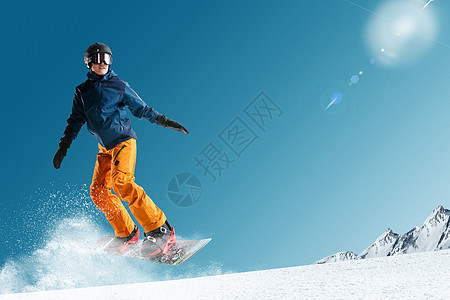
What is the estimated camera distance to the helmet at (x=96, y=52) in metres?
4.71

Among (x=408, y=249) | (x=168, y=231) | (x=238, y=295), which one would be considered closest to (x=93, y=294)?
(x=238, y=295)

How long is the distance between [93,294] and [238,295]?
1.41 metres

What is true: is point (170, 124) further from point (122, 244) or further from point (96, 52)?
point (122, 244)

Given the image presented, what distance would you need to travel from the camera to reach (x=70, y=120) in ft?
16.4

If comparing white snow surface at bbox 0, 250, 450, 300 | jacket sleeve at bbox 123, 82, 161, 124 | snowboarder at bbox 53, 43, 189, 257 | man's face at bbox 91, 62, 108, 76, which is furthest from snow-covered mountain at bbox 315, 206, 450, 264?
man's face at bbox 91, 62, 108, 76

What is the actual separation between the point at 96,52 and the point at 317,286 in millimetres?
3820

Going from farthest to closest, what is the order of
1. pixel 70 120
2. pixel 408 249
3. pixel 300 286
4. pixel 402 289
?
pixel 408 249, pixel 70 120, pixel 300 286, pixel 402 289

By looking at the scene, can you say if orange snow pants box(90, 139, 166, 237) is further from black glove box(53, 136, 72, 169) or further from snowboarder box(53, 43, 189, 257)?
black glove box(53, 136, 72, 169)

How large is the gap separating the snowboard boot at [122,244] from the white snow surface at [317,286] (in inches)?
58.1

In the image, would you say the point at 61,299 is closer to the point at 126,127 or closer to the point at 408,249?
the point at 126,127

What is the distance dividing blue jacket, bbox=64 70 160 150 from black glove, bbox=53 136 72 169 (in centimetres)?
8

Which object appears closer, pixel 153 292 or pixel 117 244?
pixel 153 292

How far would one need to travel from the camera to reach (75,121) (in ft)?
16.4

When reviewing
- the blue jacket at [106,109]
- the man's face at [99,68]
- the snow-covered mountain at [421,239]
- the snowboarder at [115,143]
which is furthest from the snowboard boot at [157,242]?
the snow-covered mountain at [421,239]
